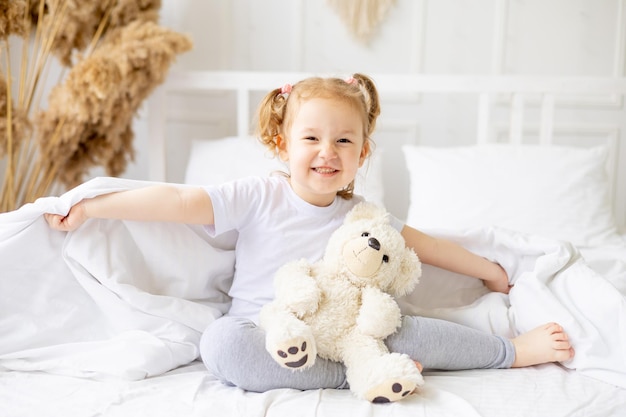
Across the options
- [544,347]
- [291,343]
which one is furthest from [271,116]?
[544,347]

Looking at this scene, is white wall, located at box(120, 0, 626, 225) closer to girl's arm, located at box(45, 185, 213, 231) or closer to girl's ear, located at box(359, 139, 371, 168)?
girl's ear, located at box(359, 139, 371, 168)

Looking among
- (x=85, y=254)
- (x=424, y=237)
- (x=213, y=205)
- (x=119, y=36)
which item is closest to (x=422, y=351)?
(x=424, y=237)

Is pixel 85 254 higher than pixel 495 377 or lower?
higher

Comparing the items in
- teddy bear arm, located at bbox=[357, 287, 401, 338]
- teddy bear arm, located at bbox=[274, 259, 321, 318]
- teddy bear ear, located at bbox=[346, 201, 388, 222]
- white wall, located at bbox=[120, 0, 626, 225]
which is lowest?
teddy bear arm, located at bbox=[357, 287, 401, 338]

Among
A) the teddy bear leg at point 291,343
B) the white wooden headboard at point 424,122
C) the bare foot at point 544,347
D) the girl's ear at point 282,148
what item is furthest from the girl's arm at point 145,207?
the white wooden headboard at point 424,122

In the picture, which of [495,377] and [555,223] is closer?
[495,377]

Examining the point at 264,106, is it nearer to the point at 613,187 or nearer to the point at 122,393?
the point at 122,393

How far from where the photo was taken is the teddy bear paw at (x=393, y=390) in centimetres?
95

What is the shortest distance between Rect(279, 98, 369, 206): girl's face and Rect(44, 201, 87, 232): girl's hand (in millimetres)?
382

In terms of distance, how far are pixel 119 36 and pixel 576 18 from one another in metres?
1.53

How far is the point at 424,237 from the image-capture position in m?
1.30

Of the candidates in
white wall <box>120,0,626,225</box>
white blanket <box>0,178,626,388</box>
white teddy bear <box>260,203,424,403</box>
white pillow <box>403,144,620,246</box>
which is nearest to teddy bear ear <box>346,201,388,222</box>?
white teddy bear <box>260,203,424,403</box>

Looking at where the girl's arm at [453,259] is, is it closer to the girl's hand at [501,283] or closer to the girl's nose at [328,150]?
the girl's hand at [501,283]

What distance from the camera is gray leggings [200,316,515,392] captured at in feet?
3.37
